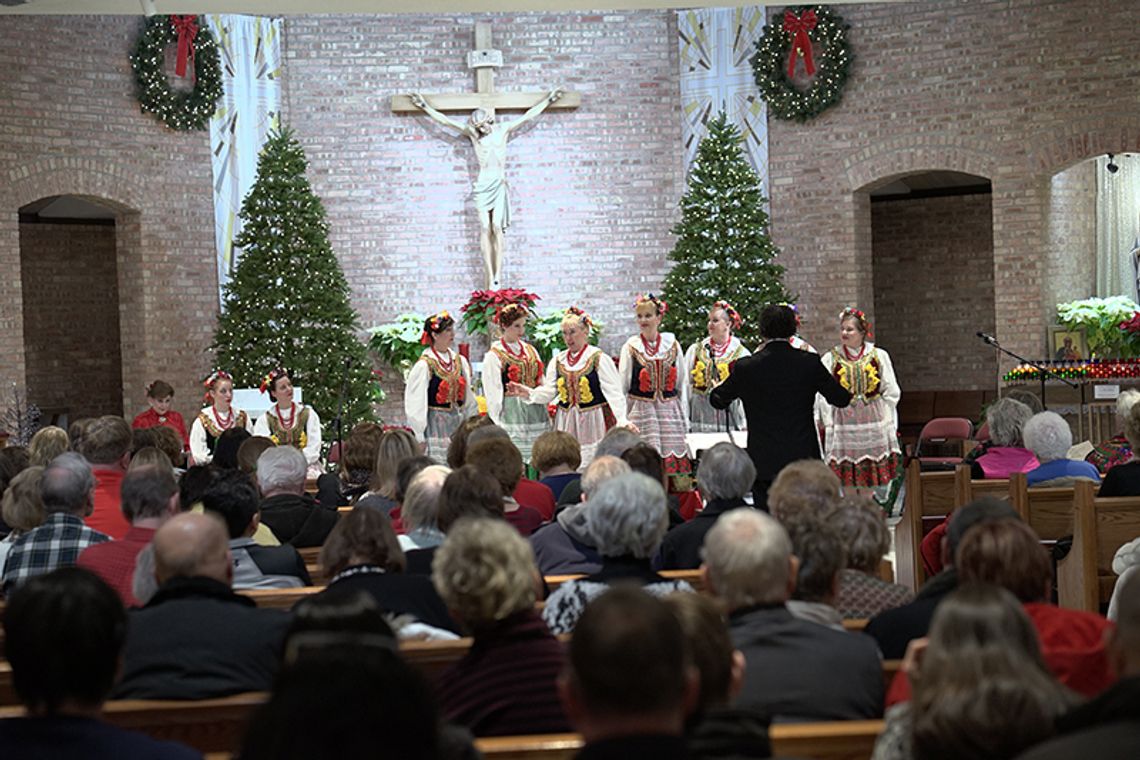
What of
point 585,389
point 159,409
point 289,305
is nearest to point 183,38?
point 289,305

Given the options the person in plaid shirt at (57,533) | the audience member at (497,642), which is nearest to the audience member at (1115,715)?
the audience member at (497,642)

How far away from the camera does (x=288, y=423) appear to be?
A: 11.0 m

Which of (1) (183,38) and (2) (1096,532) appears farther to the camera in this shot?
(1) (183,38)

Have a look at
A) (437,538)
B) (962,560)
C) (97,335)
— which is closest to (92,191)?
(97,335)

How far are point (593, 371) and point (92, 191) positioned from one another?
650 centimetres

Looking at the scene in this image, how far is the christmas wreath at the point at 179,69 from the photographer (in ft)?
47.8

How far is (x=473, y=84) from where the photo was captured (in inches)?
638

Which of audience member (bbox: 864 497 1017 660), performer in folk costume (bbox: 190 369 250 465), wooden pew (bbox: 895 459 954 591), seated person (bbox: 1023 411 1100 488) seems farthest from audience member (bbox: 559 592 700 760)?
performer in folk costume (bbox: 190 369 250 465)

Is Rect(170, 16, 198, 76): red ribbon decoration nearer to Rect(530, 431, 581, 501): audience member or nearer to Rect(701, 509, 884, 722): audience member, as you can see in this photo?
Rect(530, 431, 581, 501): audience member

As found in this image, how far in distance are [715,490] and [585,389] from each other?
4.68m

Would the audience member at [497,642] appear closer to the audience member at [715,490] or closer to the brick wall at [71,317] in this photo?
the audience member at [715,490]

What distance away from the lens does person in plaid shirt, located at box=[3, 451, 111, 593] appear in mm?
5066

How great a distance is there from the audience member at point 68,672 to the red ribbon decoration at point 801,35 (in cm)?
1334

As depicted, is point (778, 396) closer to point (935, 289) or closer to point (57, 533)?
point (57, 533)
